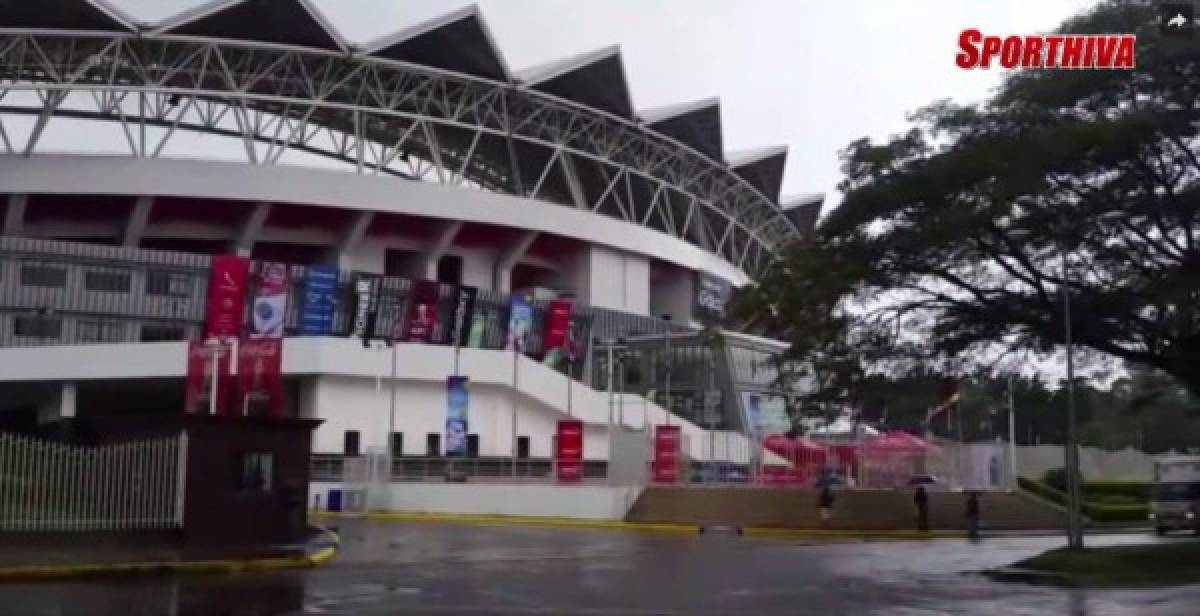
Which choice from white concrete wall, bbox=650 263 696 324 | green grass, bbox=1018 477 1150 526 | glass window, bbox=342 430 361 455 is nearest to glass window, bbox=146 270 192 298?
glass window, bbox=342 430 361 455

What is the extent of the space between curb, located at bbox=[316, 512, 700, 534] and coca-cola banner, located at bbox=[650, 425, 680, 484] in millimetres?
2401

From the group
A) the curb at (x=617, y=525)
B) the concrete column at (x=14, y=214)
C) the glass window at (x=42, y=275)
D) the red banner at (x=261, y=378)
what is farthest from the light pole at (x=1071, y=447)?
the concrete column at (x=14, y=214)

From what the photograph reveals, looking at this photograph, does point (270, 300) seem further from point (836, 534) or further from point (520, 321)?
point (836, 534)

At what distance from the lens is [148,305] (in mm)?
70375

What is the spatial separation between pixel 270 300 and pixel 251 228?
30.0ft

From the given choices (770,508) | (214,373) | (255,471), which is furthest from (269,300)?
(255,471)

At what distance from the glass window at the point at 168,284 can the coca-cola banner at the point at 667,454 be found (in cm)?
3943

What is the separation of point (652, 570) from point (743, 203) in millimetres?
82870

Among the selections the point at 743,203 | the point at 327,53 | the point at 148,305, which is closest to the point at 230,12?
the point at 327,53

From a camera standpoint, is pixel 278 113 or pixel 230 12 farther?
pixel 278 113

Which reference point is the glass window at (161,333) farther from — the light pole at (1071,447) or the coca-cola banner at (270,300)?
the light pole at (1071,447)

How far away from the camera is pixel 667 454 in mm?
42156

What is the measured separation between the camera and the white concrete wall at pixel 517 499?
41.6m

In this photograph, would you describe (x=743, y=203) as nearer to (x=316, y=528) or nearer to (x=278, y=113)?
(x=278, y=113)
